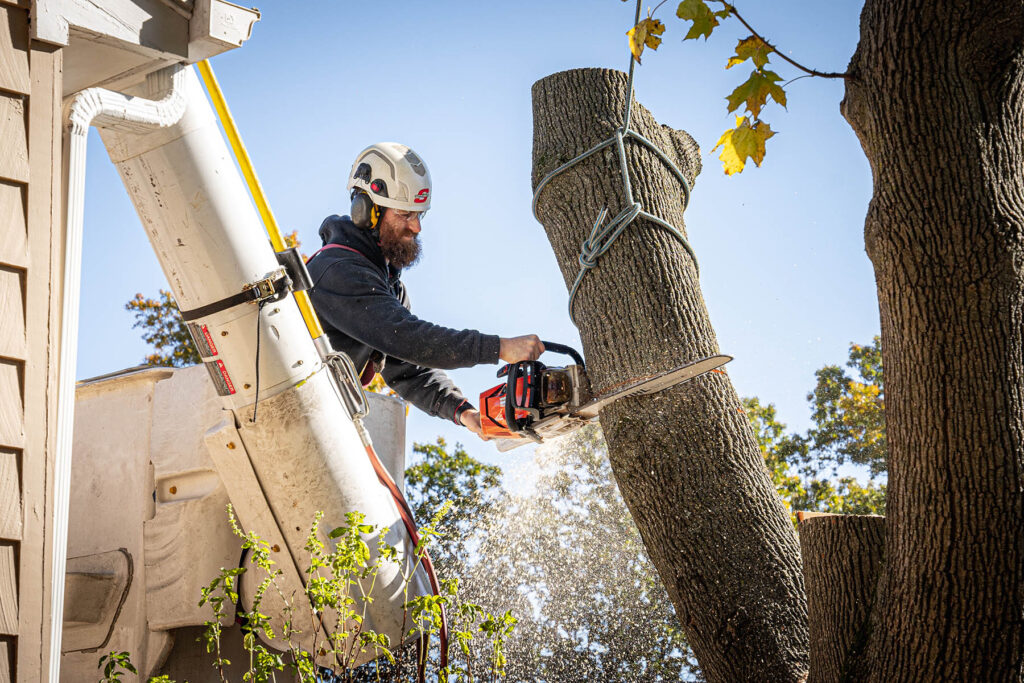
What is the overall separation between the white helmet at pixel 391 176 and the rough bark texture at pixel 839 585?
2.66 metres

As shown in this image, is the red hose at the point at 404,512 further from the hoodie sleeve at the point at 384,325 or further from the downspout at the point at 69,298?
the downspout at the point at 69,298

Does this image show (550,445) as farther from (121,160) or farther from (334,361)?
(121,160)

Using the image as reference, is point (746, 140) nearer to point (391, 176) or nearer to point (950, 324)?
point (950, 324)

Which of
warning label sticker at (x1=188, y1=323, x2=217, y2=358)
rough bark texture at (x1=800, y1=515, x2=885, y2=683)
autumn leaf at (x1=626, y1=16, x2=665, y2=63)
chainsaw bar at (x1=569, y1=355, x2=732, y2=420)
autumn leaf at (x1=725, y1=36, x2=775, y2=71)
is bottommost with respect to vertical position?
rough bark texture at (x1=800, y1=515, x2=885, y2=683)

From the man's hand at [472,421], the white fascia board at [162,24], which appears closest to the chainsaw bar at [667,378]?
the man's hand at [472,421]

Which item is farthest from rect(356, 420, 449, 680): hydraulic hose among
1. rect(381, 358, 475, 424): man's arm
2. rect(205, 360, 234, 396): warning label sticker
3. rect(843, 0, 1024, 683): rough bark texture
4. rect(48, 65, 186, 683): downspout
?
rect(843, 0, 1024, 683): rough bark texture

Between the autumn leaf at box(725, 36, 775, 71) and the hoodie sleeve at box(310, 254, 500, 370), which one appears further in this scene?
the hoodie sleeve at box(310, 254, 500, 370)

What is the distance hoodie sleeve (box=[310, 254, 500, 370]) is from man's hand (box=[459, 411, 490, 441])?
0.45 m

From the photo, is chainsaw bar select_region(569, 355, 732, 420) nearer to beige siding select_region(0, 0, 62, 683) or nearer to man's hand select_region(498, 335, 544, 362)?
man's hand select_region(498, 335, 544, 362)

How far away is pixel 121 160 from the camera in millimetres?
3162

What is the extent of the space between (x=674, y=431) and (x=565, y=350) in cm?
80

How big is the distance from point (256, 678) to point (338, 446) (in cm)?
119

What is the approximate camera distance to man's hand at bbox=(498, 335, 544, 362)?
12.8ft

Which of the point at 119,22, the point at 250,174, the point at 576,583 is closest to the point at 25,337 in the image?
the point at 119,22
